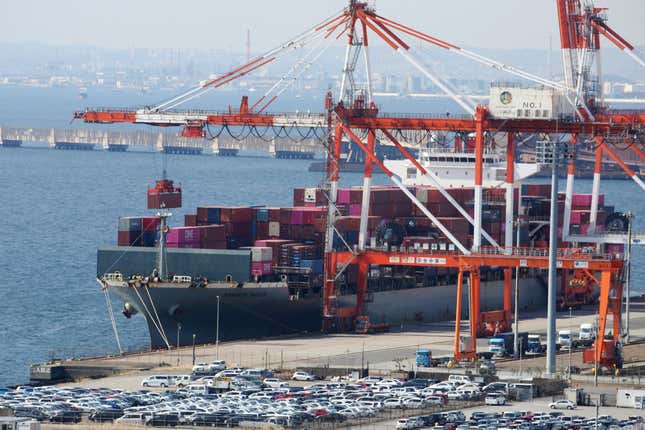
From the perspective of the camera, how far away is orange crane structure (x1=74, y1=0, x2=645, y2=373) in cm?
6512

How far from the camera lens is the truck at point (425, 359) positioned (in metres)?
59.1

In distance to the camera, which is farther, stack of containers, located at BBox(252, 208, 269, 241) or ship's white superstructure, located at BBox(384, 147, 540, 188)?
ship's white superstructure, located at BBox(384, 147, 540, 188)

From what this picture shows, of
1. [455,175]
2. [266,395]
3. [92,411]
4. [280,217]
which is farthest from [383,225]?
[92,411]

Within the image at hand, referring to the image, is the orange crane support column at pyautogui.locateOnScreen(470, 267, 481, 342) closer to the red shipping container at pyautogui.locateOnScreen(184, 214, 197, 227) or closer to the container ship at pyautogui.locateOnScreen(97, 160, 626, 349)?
the container ship at pyautogui.locateOnScreen(97, 160, 626, 349)

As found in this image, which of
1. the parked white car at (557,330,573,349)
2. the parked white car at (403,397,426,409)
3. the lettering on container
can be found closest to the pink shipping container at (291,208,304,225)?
the lettering on container

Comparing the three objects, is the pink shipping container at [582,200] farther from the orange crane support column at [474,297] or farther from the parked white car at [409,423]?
the parked white car at [409,423]

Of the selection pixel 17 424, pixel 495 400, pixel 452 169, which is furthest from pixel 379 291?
pixel 17 424

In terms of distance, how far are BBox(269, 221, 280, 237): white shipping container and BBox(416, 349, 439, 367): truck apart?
16.9 meters

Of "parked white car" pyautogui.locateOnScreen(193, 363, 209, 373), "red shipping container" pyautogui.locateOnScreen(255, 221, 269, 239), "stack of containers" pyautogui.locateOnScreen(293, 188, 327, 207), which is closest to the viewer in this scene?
"parked white car" pyautogui.locateOnScreen(193, 363, 209, 373)

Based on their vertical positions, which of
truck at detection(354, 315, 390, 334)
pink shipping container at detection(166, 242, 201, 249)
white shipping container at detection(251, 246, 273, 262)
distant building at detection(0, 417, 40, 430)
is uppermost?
pink shipping container at detection(166, 242, 201, 249)

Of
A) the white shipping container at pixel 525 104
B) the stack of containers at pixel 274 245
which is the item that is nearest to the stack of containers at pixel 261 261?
the stack of containers at pixel 274 245

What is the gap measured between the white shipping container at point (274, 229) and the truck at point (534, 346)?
1497cm

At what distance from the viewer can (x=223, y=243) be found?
242 ft

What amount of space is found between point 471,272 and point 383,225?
1250cm
